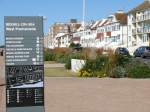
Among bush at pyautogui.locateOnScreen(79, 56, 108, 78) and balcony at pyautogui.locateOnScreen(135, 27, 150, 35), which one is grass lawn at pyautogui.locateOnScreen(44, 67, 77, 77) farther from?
balcony at pyautogui.locateOnScreen(135, 27, 150, 35)

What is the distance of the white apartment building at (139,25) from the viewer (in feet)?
302

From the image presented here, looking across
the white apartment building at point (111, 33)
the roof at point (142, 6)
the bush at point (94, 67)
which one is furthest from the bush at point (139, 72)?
the roof at point (142, 6)

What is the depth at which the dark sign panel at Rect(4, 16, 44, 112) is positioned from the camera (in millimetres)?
8141

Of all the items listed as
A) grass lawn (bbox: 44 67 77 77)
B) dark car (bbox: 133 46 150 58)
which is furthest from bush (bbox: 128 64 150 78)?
dark car (bbox: 133 46 150 58)

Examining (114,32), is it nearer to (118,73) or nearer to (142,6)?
(142,6)

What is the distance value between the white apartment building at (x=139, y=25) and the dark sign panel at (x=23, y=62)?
81032mm

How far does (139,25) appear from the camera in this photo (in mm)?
97938

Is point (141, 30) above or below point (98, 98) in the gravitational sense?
above

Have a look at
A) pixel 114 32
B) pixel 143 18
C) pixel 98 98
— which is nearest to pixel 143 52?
pixel 98 98

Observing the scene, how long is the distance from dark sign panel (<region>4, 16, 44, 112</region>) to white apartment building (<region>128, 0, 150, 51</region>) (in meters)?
81.0

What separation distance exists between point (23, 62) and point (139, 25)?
9106 centimetres

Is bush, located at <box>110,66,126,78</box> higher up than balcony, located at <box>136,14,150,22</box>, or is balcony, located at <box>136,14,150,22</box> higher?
balcony, located at <box>136,14,150,22</box>

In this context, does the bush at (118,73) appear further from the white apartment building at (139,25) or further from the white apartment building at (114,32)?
the white apartment building at (114,32)

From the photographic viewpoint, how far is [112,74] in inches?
944
